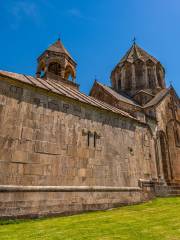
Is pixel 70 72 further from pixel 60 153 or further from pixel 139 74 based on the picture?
pixel 60 153

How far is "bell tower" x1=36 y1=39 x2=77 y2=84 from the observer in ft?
66.9

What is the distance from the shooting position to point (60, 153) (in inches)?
430

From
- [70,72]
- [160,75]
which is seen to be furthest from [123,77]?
[70,72]

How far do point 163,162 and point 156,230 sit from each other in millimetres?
12530

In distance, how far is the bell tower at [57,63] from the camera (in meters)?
20.4

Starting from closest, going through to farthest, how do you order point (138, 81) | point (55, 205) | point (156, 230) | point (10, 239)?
point (10, 239)
point (156, 230)
point (55, 205)
point (138, 81)

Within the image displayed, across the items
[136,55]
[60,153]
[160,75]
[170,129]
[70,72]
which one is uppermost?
[136,55]

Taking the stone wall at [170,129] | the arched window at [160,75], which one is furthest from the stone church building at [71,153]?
the arched window at [160,75]

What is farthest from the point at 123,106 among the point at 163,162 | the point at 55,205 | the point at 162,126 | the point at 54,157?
the point at 55,205

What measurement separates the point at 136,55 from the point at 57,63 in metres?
13.0

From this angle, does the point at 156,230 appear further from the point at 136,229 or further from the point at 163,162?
the point at 163,162

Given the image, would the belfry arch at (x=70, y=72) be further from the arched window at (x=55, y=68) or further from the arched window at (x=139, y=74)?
the arched window at (x=139, y=74)

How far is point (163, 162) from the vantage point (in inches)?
706

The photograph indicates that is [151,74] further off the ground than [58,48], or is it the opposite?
[58,48]
